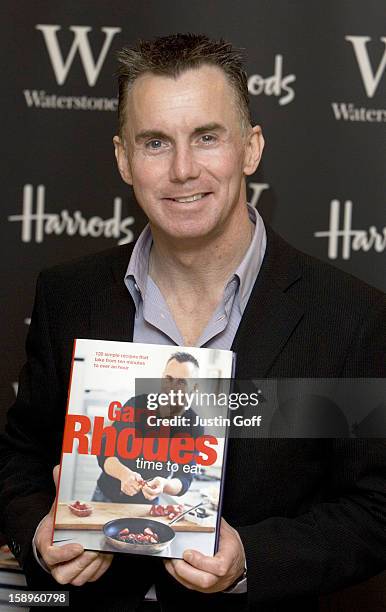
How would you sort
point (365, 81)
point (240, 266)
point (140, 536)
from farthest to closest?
point (365, 81) → point (240, 266) → point (140, 536)

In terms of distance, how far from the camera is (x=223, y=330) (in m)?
1.93

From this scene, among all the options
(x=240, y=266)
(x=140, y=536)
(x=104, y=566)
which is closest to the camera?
(x=140, y=536)

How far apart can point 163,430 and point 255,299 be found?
0.41 metres

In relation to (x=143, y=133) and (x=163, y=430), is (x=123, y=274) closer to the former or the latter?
(x=143, y=133)

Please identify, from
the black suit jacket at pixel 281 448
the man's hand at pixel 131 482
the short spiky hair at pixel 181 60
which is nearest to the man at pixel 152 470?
the man's hand at pixel 131 482

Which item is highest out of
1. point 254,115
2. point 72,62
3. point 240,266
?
point 72,62

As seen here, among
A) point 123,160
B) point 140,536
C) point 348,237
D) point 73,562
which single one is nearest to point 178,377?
point 140,536

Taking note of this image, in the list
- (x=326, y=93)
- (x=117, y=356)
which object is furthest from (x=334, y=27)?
(x=117, y=356)

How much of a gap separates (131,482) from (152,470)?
0.04 meters

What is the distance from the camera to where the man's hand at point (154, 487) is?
5.30 ft

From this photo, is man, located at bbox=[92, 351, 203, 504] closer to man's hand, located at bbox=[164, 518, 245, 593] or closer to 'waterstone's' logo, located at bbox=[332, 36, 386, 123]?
man's hand, located at bbox=[164, 518, 245, 593]

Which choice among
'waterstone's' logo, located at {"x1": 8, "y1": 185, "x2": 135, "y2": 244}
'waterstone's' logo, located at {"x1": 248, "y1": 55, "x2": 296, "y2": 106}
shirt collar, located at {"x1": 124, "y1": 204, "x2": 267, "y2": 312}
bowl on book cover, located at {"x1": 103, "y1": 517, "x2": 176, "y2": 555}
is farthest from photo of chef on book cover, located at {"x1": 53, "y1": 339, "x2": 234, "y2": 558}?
'waterstone's' logo, located at {"x1": 248, "y1": 55, "x2": 296, "y2": 106}

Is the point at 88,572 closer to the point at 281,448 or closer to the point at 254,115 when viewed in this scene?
the point at 281,448

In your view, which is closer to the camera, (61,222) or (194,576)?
(194,576)
